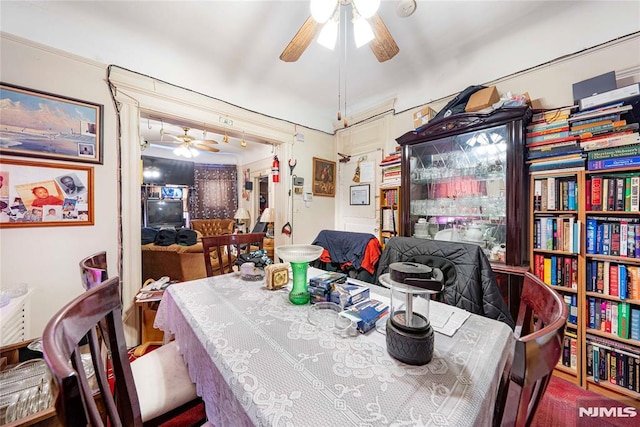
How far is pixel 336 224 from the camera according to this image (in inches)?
139

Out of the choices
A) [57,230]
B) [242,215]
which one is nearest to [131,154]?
[57,230]

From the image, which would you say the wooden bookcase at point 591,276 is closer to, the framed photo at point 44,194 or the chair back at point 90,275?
the chair back at point 90,275

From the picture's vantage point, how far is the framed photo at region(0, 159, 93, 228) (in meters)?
1.53

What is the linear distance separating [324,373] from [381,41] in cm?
178

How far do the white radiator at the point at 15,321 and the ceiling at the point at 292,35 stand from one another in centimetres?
172

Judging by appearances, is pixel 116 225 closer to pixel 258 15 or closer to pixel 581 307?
pixel 258 15

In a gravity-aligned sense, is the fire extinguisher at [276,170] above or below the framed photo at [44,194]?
above

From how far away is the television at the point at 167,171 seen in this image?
546 cm

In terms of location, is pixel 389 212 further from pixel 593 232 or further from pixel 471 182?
pixel 593 232

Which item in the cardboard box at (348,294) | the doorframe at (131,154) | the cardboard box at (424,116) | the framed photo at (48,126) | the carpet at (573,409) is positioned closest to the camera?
the cardboard box at (348,294)

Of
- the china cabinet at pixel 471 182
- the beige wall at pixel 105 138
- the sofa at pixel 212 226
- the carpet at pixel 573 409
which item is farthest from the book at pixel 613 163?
the sofa at pixel 212 226

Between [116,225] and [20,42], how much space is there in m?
1.31

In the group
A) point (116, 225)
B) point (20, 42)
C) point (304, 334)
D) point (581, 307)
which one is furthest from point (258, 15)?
point (581, 307)

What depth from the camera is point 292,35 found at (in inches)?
76.2
